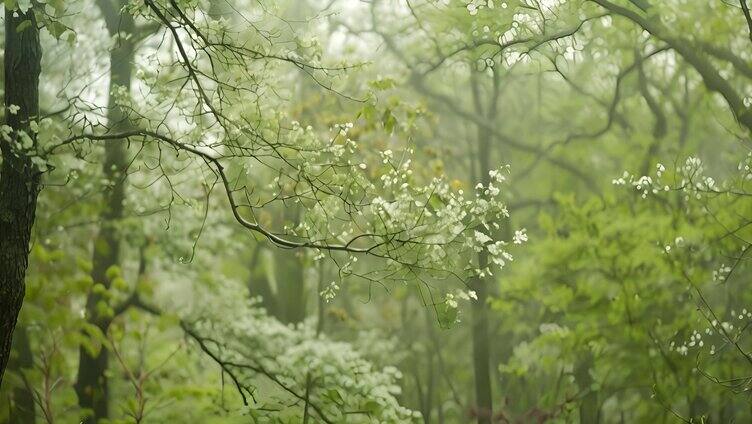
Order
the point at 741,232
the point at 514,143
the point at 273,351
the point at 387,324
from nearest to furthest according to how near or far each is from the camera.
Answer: the point at 741,232 < the point at 273,351 < the point at 514,143 < the point at 387,324

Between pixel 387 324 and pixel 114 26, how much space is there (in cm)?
1367

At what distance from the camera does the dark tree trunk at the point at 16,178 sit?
522cm

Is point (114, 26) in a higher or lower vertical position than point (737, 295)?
higher

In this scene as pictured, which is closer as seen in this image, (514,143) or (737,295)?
(737,295)

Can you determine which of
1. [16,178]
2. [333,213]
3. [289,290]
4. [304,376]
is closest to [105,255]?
[304,376]

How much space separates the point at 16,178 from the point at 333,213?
225cm

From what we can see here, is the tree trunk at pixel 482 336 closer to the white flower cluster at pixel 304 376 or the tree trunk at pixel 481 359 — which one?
the tree trunk at pixel 481 359

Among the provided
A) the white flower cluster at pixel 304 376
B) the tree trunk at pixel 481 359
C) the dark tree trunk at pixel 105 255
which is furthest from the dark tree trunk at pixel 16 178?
the tree trunk at pixel 481 359

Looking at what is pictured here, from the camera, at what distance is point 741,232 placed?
9.24 metres

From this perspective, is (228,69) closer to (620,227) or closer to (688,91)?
(620,227)

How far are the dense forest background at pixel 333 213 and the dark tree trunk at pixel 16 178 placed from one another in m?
0.02

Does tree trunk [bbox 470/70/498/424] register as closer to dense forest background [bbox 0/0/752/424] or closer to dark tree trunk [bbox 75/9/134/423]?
dense forest background [bbox 0/0/752/424]

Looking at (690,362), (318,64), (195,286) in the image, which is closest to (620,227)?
(690,362)

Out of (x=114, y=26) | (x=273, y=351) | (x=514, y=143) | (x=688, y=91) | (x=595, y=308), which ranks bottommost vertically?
(x=273, y=351)
